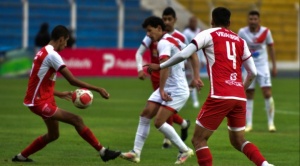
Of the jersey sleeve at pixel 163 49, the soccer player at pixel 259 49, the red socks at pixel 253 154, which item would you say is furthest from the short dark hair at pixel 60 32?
the soccer player at pixel 259 49

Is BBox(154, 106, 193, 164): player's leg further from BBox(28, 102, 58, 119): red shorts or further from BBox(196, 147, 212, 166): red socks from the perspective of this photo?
BBox(196, 147, 212, 166): red socks

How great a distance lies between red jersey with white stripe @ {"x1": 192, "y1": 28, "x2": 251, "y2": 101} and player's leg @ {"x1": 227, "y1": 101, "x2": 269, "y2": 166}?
0.17 meters

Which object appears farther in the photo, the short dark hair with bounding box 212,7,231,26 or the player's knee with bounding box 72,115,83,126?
the player's knee with bounding box 72,115,83,126

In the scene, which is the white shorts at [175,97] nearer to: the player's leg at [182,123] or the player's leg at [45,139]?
the player's leg at [182,123]

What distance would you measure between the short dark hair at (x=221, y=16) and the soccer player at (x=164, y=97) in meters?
2.51

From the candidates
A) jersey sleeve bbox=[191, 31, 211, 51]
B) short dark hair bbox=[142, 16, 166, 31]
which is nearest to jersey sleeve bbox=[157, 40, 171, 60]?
short dark hair bbox=[142, 16, 166, 31]

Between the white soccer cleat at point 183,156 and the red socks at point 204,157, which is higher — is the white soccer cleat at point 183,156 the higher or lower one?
the lower one

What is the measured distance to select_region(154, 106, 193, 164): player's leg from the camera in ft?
44.1

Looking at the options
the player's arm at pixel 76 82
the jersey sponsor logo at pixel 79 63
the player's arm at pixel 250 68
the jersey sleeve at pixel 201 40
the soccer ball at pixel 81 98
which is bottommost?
the jersey sponsor logo at pixel 79 63

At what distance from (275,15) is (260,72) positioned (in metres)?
25.8

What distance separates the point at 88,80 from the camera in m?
34.1

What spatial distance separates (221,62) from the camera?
10922 millimetres

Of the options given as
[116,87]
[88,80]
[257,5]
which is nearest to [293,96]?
[116,87]

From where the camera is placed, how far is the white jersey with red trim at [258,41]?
734 inches
